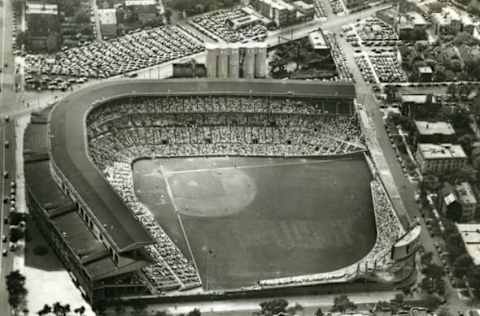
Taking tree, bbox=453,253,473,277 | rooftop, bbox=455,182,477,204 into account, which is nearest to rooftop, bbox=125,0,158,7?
rooftop, bbox=455,182,477,204

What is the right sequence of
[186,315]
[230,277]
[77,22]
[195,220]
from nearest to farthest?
[186,315] < [230,277] < [195,220] < [77,22]

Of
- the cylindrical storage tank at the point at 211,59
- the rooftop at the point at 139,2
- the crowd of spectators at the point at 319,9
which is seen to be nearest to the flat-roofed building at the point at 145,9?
the rooftop at the point at 139,2

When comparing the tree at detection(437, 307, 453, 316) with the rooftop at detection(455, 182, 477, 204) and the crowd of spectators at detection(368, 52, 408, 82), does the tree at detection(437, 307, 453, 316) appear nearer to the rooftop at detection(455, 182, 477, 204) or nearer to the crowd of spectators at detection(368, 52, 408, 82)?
the rooftop at detection(455, 182, 477, 204)

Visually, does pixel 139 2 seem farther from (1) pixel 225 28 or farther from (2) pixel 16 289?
(2) pixel 16 289

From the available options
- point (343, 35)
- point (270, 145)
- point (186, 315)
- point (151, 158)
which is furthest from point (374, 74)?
point (186, 315)

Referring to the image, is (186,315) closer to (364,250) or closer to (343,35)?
(364,250)

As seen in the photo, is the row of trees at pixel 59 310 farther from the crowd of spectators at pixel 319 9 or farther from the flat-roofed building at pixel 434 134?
the crowd of spectators at pixel 319 9
